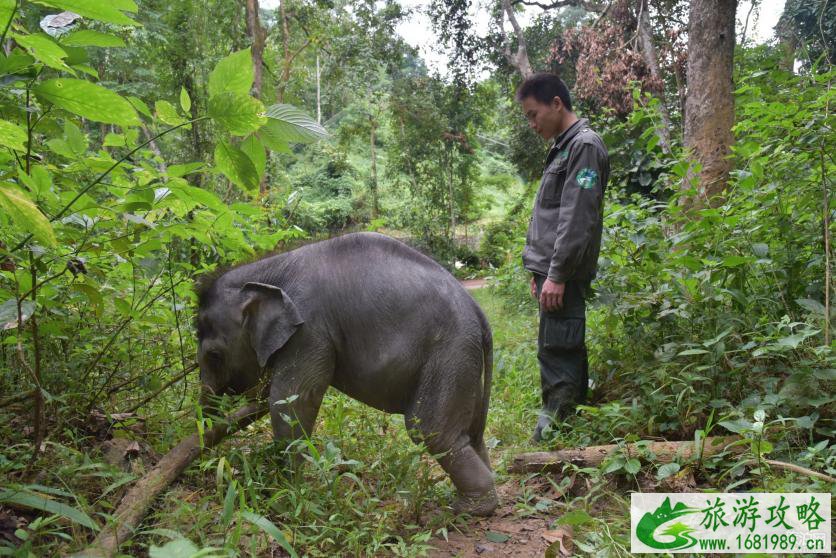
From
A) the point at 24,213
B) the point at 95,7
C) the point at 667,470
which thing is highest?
the point at 95,7

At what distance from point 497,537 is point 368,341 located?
3.62ft

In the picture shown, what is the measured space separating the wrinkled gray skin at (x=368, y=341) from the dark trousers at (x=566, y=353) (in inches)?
37.6

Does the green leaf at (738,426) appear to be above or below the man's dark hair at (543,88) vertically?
below

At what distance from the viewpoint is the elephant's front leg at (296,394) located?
3.02 meters

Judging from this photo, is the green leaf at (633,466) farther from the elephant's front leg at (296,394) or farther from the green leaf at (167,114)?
the green leaf at (167,114)

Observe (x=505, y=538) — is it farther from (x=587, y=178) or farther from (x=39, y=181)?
(x=39, y=181)

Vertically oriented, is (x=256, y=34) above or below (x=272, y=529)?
above

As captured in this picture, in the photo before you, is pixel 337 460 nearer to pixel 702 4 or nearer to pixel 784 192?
pixel 784 192

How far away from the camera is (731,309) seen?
371cm

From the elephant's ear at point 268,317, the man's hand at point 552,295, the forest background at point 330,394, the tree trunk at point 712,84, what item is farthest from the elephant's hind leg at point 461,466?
the tree trunk at point 712,84

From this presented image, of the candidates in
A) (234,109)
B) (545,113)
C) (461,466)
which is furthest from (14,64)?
(545,113)

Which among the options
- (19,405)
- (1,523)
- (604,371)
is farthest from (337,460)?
(604,371)

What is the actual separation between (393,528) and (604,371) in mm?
2346

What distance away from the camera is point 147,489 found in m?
2.40
